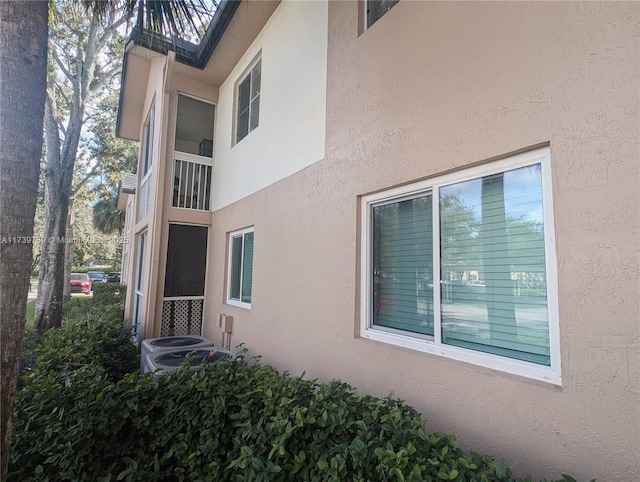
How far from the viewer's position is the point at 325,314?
13.1 feet

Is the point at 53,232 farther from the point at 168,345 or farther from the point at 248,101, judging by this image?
the point at 248,101

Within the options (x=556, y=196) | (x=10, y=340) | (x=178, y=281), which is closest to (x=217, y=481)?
(x=10, y=340)

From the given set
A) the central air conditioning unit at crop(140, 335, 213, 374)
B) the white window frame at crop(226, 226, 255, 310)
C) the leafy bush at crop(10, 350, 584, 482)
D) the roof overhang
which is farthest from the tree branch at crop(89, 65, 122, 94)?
the leafy bush at crop(10, 350, 584, 482)

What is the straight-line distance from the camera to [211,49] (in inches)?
285

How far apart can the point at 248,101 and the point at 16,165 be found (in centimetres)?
573

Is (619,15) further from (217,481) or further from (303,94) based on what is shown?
(217,481)

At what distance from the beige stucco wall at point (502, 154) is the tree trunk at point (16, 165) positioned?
2.68 meters

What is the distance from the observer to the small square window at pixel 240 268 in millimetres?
6305

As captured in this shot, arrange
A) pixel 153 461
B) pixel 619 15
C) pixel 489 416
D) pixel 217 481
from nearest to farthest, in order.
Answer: pixel 619 15, pixel 489 416, pixel 217 481, pixel 153 461

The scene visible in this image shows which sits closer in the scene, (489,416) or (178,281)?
(489,416)

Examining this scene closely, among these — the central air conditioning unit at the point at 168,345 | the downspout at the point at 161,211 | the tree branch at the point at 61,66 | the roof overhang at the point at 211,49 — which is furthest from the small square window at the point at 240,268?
the tree branch at the point at 61,66

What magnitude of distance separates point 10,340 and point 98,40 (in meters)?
13.4

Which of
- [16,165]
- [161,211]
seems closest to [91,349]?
[161,211]

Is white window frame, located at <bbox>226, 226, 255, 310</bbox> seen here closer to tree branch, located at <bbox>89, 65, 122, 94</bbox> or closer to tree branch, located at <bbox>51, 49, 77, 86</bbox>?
tree branch, located at <bbox>89, 65, 122, 94</bbox>
